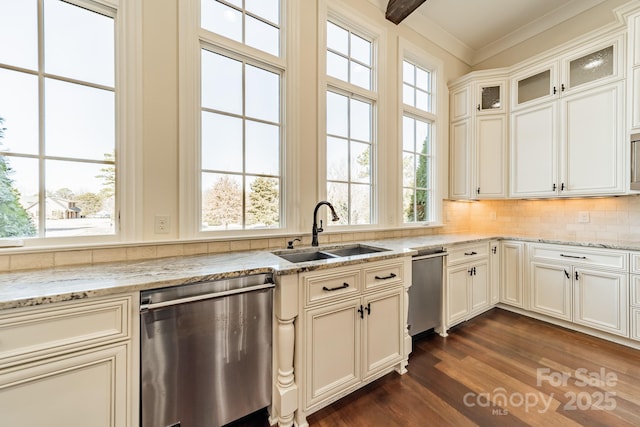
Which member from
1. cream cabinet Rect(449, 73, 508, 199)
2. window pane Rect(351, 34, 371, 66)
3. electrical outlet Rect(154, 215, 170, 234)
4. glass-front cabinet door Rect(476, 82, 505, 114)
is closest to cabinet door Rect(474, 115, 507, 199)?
cream cabinet Rect(449, 73, 508, 199)

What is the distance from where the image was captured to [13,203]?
52.2 inches

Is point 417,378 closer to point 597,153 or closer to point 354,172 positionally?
point 354,172

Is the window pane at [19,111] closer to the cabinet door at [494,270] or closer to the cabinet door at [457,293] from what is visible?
the cabinet door at [457,293]

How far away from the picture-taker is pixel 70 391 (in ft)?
3.26

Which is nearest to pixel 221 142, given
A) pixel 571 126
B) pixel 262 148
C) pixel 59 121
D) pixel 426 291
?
pixel 262 148

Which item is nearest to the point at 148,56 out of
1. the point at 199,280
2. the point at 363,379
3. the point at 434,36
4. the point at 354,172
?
the point at 199,280

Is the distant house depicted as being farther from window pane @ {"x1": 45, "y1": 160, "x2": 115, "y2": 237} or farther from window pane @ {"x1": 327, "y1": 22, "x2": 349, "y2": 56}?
window pane @ {"x1": 327, "y1": 22, "x2": 349, "y2": 56}

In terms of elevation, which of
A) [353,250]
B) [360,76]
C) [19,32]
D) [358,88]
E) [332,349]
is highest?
[360,76]

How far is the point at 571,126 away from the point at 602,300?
1.74 metres

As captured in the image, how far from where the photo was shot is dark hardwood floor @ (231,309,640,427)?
57.9 inches

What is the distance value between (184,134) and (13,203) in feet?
3.02

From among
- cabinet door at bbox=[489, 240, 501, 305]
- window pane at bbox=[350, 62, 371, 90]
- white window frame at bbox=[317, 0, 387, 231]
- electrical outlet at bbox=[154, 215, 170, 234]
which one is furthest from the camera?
cabinet door at bbox=[489, 240, 501, 305]

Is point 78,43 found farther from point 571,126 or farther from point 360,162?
point 571,126

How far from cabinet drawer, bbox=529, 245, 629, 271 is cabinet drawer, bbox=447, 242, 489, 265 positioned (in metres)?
0.50
